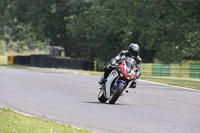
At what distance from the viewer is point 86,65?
4009 centimetres

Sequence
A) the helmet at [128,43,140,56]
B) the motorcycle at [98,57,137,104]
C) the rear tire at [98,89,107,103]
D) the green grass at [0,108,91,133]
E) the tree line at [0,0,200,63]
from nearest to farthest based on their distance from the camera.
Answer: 1. the green grass at [0,108,91,133]
2. the motorcycle at [98,57,137,104]
3. the helmet at [128,43,140,56]
4. the rear tire at [98,89,107,103]
5. the tree line at [0,0,200,63]

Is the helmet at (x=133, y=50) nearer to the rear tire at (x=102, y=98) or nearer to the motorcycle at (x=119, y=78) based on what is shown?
the motorcycle at (x=119, y=78)

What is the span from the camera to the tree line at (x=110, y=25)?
3875 centimetres

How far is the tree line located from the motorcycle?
24.7m

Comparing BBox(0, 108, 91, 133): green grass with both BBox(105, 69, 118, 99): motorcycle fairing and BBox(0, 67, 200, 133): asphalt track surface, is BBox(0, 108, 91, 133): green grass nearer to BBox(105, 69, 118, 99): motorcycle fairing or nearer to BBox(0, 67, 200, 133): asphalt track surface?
BBox(0, 67, 200, 133): asphalt track surface

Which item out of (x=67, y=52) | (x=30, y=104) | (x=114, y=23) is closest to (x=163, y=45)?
(x=114, y=23)

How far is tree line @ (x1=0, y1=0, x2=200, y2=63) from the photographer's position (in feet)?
127

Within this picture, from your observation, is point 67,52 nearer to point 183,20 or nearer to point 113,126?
point 183,20

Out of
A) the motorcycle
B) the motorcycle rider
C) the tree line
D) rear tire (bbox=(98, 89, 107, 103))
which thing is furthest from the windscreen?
the tree line

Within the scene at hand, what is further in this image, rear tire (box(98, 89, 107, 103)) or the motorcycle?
rear tire (box(98, 89, 107, 103))

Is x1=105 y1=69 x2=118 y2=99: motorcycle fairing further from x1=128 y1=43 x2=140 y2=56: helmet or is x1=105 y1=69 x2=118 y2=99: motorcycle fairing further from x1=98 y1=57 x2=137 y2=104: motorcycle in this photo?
x1=128 y1=43 x2=140 y2=56: helmet

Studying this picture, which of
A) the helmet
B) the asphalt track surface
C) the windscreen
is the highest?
the helmet

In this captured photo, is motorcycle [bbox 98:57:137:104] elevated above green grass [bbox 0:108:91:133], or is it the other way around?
motorcycle [bbox 98:57:137:104]

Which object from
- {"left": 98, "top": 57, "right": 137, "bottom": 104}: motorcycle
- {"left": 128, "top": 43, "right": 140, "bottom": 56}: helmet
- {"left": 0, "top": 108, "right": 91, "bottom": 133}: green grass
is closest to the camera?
{"left": 0, "top": 108, "right": 91, "bottom": 133}: green grass
